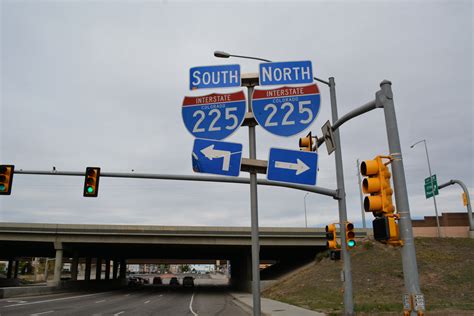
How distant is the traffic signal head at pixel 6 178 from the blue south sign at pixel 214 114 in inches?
328

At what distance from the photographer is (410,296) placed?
21.5ft

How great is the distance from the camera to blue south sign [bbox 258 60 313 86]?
818 centimetres

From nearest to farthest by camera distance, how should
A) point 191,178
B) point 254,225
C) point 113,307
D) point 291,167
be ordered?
1. point 291,167
2. point 254,225
3. point 191,178
4. point 113,307

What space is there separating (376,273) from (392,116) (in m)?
24.6

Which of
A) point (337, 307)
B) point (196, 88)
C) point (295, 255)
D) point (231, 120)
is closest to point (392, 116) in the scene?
point (231, 120)

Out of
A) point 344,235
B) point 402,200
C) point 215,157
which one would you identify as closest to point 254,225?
point 215,157

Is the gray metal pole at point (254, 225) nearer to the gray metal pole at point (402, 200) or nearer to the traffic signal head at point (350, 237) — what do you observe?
the gray metal pole at point (402, 200)

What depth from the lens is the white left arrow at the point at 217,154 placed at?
7613 mm

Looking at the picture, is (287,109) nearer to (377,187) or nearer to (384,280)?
(377,187)

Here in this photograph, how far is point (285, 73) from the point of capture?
27.1 ft

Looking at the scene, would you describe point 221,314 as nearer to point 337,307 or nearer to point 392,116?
point 337,307

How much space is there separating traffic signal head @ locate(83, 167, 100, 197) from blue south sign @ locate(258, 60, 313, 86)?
7118 mm

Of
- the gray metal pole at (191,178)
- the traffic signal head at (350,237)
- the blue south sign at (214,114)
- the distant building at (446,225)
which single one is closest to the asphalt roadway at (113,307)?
the gray metal pole at (191,178)

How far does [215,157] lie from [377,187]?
3101mm
